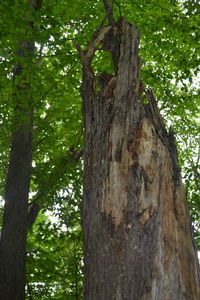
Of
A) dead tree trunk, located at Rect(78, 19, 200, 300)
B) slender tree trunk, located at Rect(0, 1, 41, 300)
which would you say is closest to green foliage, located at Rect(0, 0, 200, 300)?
slender tree trunk, located at Rect(0, 1, 41, 300)

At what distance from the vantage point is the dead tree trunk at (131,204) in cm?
230

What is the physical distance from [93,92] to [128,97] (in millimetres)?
424

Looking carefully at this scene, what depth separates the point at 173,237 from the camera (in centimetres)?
245

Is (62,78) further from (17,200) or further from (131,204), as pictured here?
(131,204)

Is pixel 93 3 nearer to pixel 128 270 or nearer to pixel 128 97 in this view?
pixel 128 97

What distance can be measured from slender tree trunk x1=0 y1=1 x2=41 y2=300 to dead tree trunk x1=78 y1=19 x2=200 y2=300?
4.31 m

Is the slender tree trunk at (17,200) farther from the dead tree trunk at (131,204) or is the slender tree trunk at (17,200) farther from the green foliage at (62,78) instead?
the dead tree trunk at (131,204)

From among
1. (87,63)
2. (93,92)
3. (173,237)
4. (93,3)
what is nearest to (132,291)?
(173,237)

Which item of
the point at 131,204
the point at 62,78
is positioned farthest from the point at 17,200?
the point at 131,204

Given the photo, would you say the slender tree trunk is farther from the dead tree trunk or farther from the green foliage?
the dead tree trunk

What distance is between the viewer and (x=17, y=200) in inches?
280

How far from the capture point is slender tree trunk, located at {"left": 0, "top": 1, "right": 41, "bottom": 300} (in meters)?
6.43

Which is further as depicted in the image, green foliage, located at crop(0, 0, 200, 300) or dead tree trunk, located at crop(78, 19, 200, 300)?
green foliage, located at crop(0, 0, 200, 300)

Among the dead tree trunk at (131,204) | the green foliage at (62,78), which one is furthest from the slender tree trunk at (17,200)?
the dead tree trunk at (131,204)
